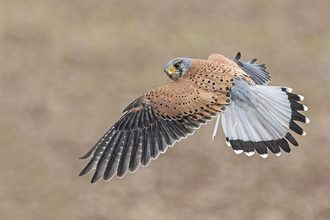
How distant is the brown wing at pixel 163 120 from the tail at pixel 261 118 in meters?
0.10

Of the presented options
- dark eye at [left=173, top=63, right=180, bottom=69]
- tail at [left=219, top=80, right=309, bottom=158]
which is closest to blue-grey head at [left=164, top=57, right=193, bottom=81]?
dark eye at [left=173, top=63, right=180, bottom=69]

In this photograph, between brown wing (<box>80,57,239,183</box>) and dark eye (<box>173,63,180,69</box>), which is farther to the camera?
dark eye (<box>173,63,180,69</box>)

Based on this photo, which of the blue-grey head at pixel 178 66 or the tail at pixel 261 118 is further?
the blue-grey head at pixel 178 66

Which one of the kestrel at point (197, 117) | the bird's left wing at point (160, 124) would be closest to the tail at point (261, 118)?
the kestrel at point (197, 117)

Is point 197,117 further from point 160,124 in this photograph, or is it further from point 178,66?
point 178,66

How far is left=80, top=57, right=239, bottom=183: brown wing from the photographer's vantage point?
216 centimetres

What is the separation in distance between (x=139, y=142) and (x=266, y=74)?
1384 mm

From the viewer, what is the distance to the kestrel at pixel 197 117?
215 cm

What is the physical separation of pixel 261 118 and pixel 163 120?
0.66m

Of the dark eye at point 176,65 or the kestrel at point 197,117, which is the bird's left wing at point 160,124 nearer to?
the kestrel at point 197,117

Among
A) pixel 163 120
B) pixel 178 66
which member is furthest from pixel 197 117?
pixel 178 66

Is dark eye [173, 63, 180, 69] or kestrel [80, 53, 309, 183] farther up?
dark eye [173, 63, 180, 69]

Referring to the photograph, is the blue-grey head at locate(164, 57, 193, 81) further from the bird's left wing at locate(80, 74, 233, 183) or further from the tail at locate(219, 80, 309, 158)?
the tail at locate(219, 80, 309, 158)

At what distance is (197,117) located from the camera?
219 cm
